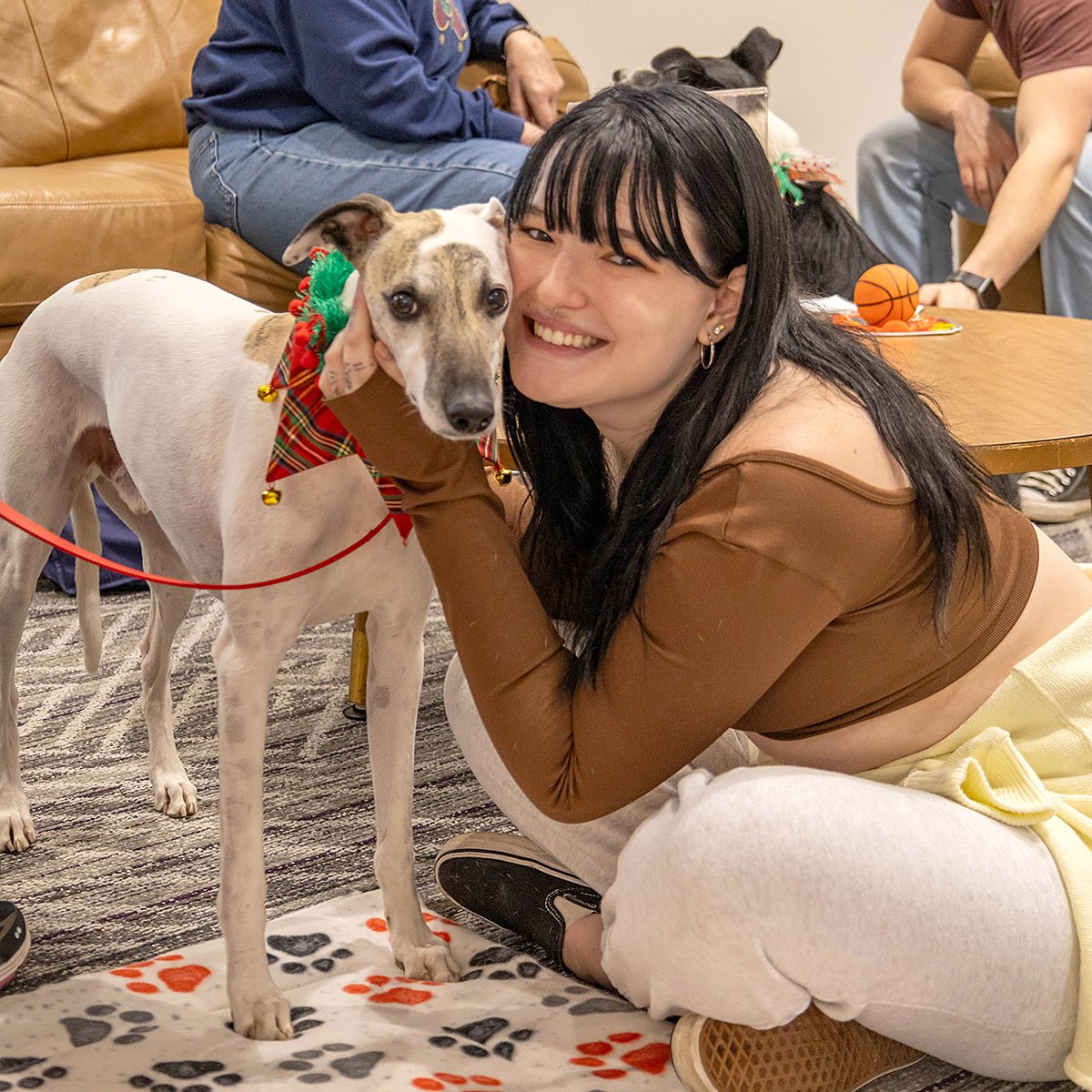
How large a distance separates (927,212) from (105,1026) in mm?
3166

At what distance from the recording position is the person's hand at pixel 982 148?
3.34 metres

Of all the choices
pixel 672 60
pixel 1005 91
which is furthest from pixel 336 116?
pixel 1005 91

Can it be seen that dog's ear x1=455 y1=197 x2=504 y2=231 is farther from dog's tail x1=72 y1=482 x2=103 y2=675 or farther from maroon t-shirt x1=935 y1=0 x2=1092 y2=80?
maroon t-shirt x1=935 y1=0 x2=1092 y2=80

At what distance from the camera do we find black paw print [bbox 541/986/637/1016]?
54.9 inches

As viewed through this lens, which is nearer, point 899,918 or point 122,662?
point 899,918

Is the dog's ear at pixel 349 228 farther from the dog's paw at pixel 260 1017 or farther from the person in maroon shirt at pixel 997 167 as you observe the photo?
the person in maroon shirt at pixel 997 167

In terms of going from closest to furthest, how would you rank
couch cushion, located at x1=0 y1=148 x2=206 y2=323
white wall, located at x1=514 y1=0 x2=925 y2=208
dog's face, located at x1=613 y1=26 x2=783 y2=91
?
1. couch cushion, located at x1=0 y1=148 x2=206 y2=323
2. dog's face, located at x1=613 y1=26 x2=783 y2=91
3. white wall, located at x1=514 y1=0 x2=925 y2=208

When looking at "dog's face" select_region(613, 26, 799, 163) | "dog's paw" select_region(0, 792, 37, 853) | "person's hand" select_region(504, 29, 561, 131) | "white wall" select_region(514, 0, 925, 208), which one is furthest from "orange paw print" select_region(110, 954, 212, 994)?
"white wall" select_region(514, 0, 925, 208)

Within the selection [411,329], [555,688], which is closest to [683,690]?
[555,688]

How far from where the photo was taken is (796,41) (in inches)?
185

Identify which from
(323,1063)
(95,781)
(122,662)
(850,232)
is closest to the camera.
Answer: (323,1063)

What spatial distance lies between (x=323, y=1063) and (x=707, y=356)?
78 cm

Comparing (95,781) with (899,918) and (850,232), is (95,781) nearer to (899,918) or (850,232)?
(899,918)

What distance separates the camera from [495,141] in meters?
2.56
